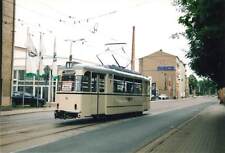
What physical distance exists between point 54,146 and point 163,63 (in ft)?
469

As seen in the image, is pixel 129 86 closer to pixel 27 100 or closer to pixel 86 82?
pixel 86 82

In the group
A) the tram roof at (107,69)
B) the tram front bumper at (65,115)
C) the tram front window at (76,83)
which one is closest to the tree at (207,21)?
the tram roof at (107,69)

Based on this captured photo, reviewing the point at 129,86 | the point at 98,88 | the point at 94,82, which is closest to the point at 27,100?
the point at 129,86

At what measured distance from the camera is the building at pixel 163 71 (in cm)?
14112

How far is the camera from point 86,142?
15234 mm

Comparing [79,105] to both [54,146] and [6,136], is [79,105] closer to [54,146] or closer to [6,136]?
[6,136]

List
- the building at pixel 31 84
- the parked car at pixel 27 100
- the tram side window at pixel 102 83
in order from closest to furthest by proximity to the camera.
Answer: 1. the tram side window at pixel 102 83
2. the parked car at pixel 27 100
3. the building at pixel 31 84

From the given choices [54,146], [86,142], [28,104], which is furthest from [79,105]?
[28,104]

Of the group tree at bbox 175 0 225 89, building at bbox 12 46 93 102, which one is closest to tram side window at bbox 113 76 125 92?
tree at bbox 175 0 225 89

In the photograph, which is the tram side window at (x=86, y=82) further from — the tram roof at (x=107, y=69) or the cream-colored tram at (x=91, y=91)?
the tram roof at (x=107, y=69)

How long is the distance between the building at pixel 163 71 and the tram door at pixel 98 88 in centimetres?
11229

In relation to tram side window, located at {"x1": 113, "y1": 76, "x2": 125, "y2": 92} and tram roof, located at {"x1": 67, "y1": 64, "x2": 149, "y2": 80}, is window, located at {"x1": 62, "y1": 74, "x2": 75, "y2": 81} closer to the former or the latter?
tram roof, located at {"x1": 67, "y1": 64, "x2": 149, "y2": 80}

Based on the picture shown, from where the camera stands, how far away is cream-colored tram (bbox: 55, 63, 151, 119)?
2256 cm

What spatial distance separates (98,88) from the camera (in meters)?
24.2
